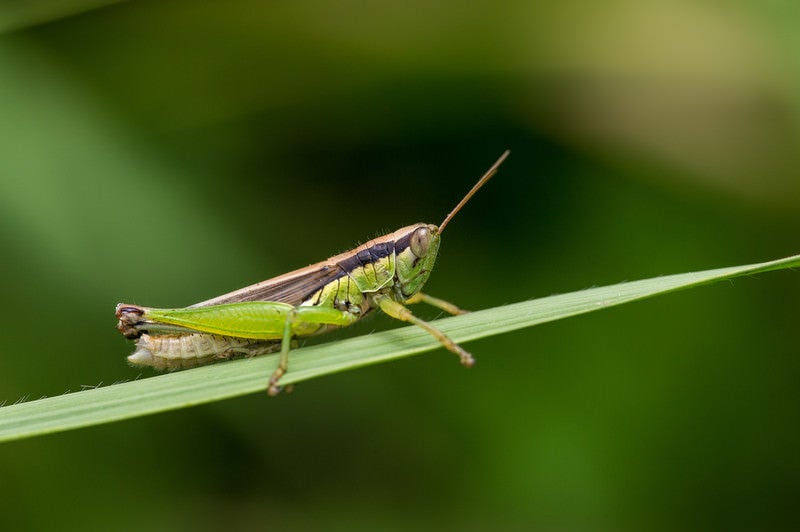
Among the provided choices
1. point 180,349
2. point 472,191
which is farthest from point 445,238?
→ point 180,349

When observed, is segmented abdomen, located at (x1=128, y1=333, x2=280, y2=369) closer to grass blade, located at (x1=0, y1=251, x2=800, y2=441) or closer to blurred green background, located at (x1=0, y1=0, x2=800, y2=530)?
grass blade, located at (x1=0, y1=251, x2=800, y2=441)

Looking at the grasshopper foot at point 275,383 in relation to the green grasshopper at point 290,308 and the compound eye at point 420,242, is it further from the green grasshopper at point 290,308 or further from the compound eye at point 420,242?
the compound eye at point 420,242

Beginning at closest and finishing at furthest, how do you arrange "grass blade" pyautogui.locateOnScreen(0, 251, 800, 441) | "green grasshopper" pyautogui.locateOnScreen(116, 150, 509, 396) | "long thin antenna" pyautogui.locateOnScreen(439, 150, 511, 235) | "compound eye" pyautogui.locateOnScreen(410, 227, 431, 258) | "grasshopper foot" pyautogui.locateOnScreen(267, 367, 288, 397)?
1. "grass blade" pyautogui.locateOnScreen(0, 251, 800, 441)
2. "grasshopper foot" pyautogui.locateOnScreen(267, 367, 288, 397)
3. "green grasshopper" pyautogui.locateOnScreen(116, 150, 509, 396)
4. "long thin antenna" pyautogui.locateOnScreen(439, 150, 511, 235)
5. "compound eye" pyautogui.locateOnScreen(410, 227, 431, 258)

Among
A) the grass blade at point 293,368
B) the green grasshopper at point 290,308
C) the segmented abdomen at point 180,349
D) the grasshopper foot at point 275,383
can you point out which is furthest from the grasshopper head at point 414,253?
the grasshopper foot at point 275,383

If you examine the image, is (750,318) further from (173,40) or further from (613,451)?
(173,40)

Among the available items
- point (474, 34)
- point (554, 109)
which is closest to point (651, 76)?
point (554, 109)

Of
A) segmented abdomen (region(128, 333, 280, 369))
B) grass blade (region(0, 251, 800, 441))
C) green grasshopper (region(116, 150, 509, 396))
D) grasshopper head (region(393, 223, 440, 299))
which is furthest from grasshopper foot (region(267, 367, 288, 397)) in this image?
grasshopper head (region(393, 223, 440, 299))

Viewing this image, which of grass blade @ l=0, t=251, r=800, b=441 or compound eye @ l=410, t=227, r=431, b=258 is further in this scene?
compound eye @ l=410, t=227, r=431, b=258

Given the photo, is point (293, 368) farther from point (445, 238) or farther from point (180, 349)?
point (445, 238)
